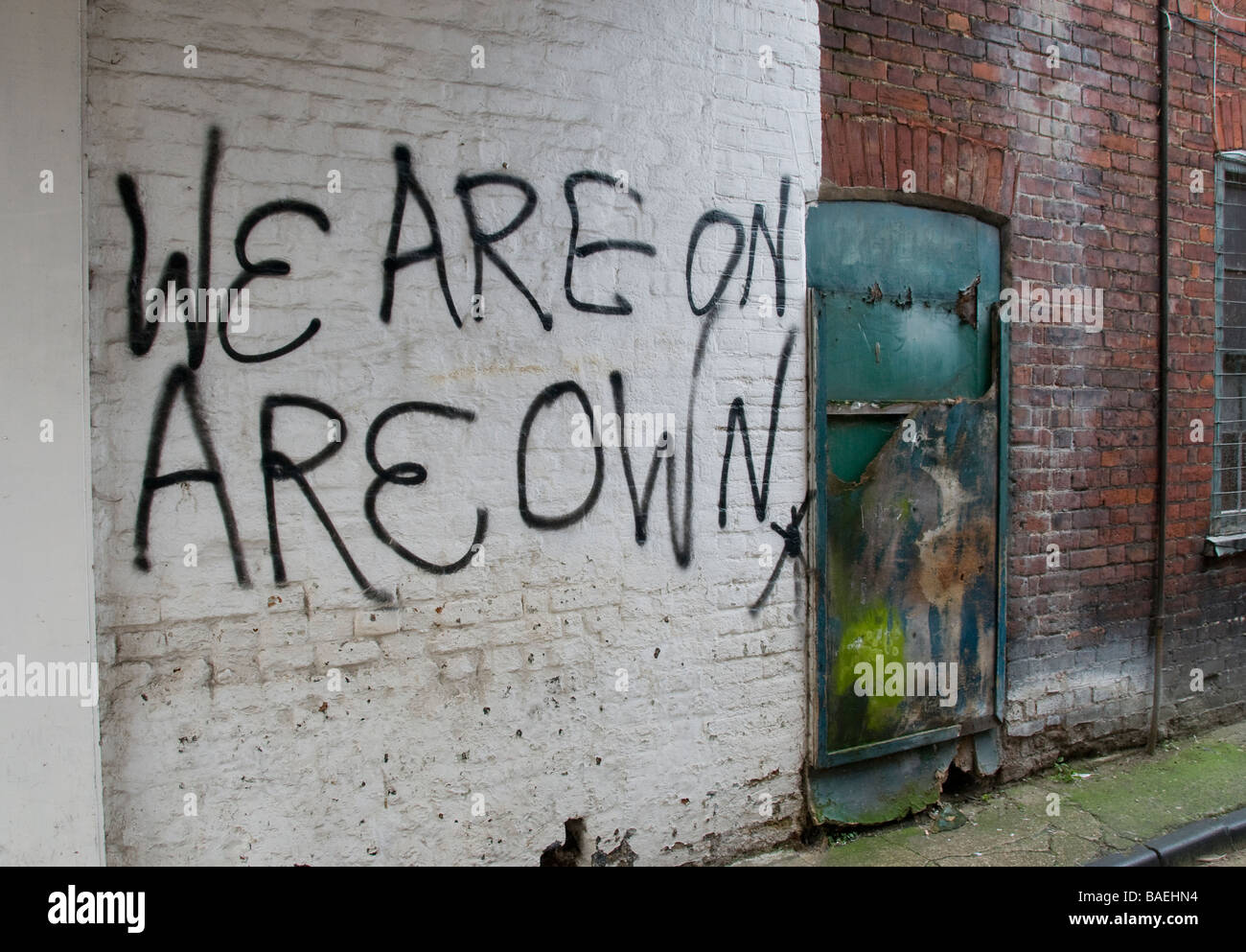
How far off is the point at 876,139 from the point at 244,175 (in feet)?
8.82

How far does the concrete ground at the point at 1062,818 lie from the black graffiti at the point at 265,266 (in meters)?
2.72

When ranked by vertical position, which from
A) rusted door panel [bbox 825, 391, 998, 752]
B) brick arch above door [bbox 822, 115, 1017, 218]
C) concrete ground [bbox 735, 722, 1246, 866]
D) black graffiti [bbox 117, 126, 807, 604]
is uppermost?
brick arch above door [bbox 822, 115, 1017, 218]

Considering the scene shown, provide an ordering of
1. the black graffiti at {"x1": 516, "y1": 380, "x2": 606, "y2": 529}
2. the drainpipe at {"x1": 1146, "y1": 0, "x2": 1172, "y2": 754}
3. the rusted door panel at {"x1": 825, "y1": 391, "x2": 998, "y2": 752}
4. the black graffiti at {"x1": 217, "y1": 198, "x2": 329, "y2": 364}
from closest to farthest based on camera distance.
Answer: the black graffiti at {"x1": 217, "y1": 198, "x2": 329, "y2": 364}
the black graffiti at {"x1": 516, "y1": 380, "x2": 606, "y2": 529}
the rusted door panel at {"x1": 825, "y1": 391, "x2": 998, "y2": 752}
the drainpipe at {"x1": 1146, "y1": 0, "x2": 1172, "y2": 754}

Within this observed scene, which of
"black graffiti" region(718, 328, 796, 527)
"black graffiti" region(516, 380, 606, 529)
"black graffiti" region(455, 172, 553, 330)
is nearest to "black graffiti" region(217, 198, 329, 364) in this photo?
"black graffiti" region(455, 172, 553, 330)

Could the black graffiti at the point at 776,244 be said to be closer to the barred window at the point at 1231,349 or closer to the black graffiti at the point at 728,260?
the black graffiti at the point at 728,260

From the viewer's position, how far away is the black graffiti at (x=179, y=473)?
2.69 metres

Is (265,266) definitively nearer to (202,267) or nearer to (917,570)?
(202,267)

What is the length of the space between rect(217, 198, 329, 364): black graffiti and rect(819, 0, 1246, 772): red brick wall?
2.22 m

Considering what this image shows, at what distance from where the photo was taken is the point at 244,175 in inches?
109

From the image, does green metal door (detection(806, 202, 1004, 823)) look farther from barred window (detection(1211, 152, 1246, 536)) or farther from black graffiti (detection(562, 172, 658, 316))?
barred window (detection(1211, 152, 1246, 536))

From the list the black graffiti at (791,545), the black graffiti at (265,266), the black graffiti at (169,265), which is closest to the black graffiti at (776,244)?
the black graffiti at (791,545)

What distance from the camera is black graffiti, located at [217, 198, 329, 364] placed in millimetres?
2783

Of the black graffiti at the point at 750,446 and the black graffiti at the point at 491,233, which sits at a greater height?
the black graffiti at the point at 491,233

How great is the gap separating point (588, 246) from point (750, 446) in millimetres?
1065
